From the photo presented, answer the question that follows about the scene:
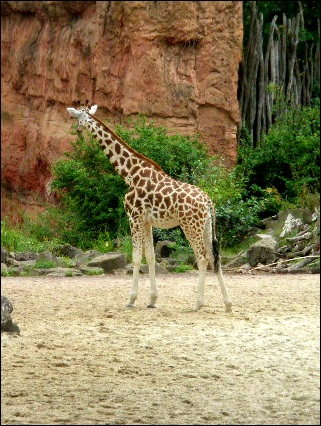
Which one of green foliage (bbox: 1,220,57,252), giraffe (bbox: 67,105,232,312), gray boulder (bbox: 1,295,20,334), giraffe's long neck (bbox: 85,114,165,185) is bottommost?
gray boulder (bbox: 1,295,20,334)

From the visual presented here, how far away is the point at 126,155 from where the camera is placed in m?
8.60

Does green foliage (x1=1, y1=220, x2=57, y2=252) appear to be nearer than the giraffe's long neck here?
No

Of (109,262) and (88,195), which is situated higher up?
(88,195)

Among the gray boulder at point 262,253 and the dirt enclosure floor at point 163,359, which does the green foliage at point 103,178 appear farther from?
the dirt enclosure floor at point 163,359

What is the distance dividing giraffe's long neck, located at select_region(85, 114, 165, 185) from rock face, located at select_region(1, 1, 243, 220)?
6.49 m

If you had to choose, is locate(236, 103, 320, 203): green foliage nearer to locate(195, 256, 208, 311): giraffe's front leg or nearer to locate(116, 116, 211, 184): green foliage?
locate(116, 116, 211, 184): green foliage

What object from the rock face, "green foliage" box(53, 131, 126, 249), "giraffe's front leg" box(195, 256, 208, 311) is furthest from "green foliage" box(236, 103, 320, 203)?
"giraffe's front leg" box(195, 256, 208, 311)

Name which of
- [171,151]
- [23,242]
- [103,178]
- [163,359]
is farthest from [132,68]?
[163,359]

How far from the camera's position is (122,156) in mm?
8609

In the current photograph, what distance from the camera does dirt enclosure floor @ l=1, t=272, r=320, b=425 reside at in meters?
4.73

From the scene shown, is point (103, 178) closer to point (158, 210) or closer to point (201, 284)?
point (158, 210)

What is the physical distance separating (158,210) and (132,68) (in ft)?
24.8

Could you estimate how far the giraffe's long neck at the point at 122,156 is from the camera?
335 inches

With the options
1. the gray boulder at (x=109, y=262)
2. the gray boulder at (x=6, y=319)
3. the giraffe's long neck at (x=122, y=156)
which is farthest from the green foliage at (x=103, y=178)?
the gray boulder at (x=6, y=319)
